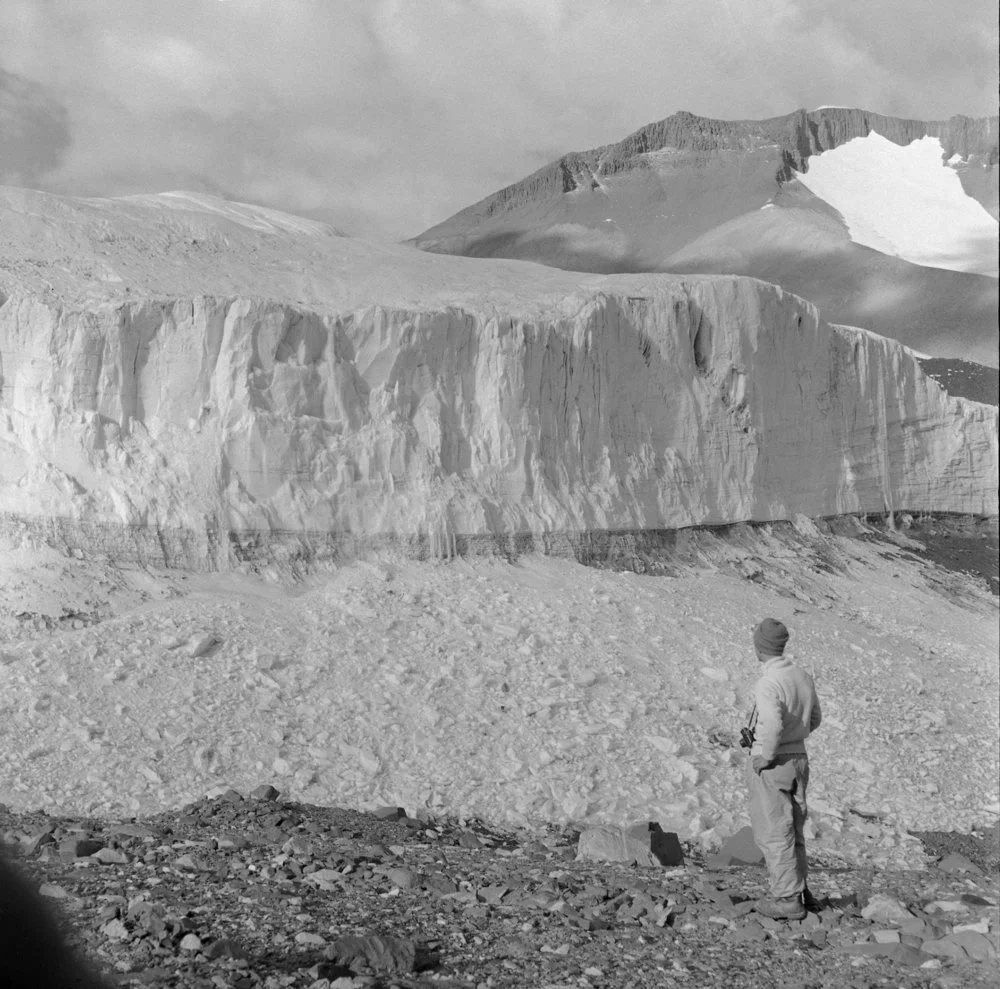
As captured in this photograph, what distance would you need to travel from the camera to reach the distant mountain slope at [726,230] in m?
41.7

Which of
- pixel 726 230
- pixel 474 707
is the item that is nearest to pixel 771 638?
pixel 474 707

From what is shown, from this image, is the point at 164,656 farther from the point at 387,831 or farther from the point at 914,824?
the point at 914,824

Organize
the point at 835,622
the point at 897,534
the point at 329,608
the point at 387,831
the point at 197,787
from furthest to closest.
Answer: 1. the point at 897,534
2. the point at 835,622
3. the point at 329,608
4. the point at 197,787
5. the point at 387,831

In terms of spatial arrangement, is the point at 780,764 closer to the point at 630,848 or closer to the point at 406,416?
the point at 630,848

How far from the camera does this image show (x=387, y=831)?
8023 millimetres

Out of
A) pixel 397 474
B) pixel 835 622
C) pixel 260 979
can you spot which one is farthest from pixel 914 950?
pixel 835 622

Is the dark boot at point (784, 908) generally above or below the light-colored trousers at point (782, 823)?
below

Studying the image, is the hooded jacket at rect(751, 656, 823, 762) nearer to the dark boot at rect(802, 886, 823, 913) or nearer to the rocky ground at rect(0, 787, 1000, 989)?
the dark boot at rect(802, 886, 823, 913)

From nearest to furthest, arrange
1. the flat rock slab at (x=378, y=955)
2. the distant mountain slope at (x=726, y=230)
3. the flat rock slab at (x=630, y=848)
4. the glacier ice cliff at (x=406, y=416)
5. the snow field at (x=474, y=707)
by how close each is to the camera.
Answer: the flat rock slab at (x=378, y=955) → the flat rock slab at (x=630, y=848) → the snow field at (x=474, y=707) → the glacier ice cliff at (x=406, y=416) → the distant mountain slope at (x=726, y=230)

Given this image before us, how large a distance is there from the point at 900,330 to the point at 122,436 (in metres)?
47.9

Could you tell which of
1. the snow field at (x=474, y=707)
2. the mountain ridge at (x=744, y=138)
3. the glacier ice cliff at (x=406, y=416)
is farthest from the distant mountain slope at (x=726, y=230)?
the snow field at (x=474, y=707)

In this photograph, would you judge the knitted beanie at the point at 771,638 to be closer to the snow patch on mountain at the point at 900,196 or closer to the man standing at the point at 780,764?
the man standing at the point at 780,764

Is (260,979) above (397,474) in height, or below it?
below

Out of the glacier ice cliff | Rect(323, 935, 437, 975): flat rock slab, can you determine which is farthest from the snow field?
Rect(323, 935, 437, 975): flat rock slab
